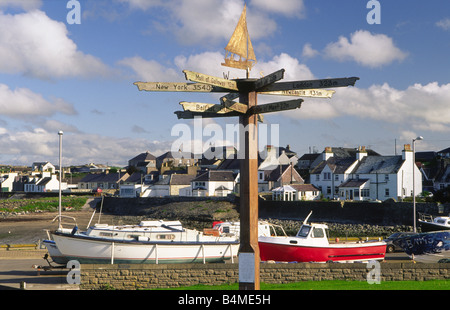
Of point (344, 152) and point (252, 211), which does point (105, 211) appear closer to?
point (344, 152)

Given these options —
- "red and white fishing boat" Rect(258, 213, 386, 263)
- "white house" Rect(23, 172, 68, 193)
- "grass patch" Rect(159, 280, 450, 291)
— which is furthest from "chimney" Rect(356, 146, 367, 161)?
"white house" Rect(23, 172, 68, 193)

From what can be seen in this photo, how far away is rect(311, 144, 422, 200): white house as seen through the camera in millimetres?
61000

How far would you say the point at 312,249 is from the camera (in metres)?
21.0

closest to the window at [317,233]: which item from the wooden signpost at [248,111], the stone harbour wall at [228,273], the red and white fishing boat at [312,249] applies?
the red and white fishing boat at [312,249]

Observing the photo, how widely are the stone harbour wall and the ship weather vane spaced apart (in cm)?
912

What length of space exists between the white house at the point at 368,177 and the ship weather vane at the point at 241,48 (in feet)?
179

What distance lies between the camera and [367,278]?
55.3 ft

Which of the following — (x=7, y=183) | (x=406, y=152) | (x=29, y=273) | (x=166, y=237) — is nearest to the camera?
(x=29, y=273)

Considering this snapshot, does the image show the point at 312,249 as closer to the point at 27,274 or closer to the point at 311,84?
the point at 27,274

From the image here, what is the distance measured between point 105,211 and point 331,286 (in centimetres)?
7567

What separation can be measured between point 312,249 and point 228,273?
218 inches

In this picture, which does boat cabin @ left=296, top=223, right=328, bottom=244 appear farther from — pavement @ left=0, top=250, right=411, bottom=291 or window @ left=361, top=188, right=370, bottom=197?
window @ left=361, top=188, right=370, bottom=197

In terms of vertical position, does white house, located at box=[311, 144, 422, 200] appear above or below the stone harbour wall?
above

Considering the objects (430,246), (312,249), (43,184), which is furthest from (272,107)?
(43,184)
